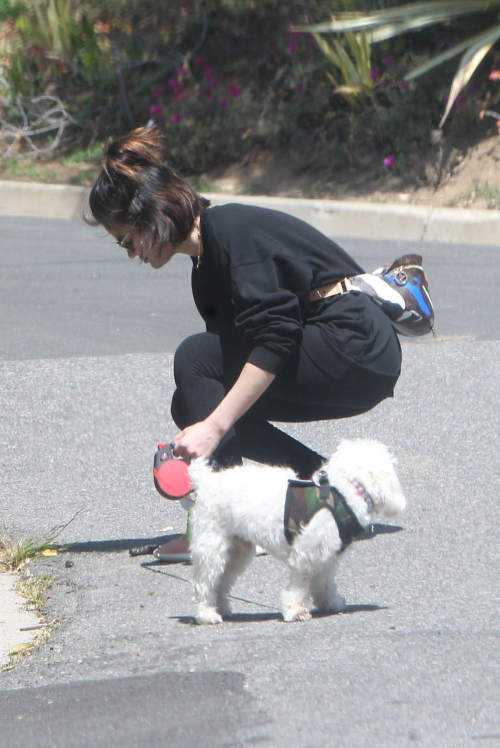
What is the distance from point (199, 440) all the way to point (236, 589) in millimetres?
691

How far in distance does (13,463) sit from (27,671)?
1.99 m

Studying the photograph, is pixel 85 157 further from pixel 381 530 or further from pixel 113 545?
pixel 381 530

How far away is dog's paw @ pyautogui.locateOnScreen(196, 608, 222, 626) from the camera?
119 inches

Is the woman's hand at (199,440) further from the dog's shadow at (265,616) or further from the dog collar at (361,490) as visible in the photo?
the dog's shadow at (265,616)

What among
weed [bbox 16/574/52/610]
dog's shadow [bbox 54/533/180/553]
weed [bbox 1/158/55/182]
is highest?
weed [bbox 16/574/52/610]

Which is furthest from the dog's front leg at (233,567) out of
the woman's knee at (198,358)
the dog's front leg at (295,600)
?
the woman's knee at (198,358)

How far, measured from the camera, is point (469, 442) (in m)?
4.74

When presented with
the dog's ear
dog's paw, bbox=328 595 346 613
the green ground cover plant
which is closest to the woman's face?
the dog's ear

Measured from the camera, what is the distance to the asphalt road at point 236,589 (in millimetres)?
2404

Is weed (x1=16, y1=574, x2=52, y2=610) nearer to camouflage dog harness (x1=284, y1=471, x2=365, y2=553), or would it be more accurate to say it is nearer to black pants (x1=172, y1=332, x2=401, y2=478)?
black pants (x1=172, y1=332, x2=401, y2=478)

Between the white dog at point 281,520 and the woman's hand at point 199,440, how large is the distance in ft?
0.14

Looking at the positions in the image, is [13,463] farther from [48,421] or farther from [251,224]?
[251,224]

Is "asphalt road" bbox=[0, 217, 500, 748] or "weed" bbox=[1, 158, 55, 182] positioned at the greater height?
"asphalt road" bbox=[0, 217, 500, 748]

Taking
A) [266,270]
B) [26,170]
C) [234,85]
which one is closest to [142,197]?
[266,270]
